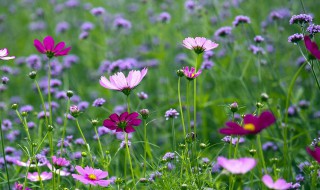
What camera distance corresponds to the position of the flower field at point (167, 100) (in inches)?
65.2

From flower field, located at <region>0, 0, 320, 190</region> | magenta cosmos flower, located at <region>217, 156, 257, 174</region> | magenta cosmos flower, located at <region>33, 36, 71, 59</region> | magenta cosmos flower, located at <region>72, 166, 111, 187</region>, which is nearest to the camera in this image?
magenta cosmos flower, located at <region>217, 156, 257, 174</region>

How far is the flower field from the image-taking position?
1.66 meters

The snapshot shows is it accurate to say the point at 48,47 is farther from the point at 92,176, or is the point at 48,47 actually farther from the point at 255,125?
the point at 255,125

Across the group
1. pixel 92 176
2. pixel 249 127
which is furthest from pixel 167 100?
pixel 249 127

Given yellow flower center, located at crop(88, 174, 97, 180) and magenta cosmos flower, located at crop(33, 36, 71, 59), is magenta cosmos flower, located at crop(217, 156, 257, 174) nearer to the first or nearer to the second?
yellow flower center, located at crop(88, 174, 97, 180)

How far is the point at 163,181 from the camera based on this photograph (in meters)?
1.75

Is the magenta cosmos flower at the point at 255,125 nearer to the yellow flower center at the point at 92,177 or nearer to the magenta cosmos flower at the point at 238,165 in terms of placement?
the magenta cosmos flower at the point at 238,165

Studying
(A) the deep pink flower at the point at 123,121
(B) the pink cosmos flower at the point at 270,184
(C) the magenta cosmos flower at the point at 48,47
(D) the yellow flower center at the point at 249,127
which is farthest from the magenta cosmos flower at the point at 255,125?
(C) the magenta cosmos flower at the point at 48,47

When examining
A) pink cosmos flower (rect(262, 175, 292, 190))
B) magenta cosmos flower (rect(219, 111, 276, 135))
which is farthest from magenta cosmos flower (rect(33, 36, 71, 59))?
pink cosmos flower (rect(262, 175, 292, 190))

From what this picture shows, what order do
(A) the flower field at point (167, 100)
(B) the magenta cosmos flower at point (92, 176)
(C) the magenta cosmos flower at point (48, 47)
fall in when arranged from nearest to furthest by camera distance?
(B) the magenta cosmos flower at point (92, 176) → (A) the flower field at point (167, 100) → (C) the magenta cosmos flower at point (48, 47)

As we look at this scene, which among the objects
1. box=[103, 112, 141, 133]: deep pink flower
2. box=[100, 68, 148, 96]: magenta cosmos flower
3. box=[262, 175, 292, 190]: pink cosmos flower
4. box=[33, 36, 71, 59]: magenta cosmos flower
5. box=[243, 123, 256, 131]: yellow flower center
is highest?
box=[33, 36, 71, 59]: magenta cosmos flower

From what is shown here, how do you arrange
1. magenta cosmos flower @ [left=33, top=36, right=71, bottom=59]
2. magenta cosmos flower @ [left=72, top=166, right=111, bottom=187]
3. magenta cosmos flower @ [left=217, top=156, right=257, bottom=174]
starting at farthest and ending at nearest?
magenta cosmos flower @ [left=33, top=36, right=71, bottom=59]
magenta cosmos flower @ [left=72, top=166, right=111, bottom=187]
magenta cosmos flower @ [left=217, top=156, right=257, bottom=174]

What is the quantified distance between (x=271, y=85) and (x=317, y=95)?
282 mm

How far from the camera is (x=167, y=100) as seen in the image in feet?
11.3
